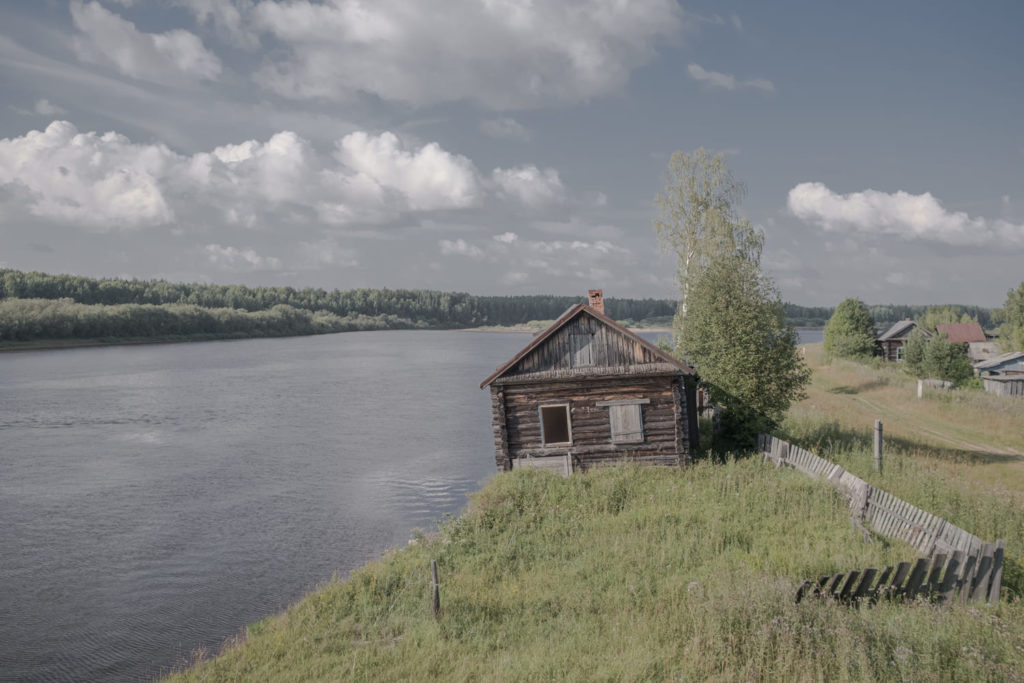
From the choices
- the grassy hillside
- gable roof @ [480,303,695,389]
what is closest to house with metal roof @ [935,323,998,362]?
the grassy hillside

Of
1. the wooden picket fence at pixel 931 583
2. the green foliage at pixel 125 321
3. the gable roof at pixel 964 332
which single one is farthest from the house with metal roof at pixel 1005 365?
the green foliage at pixel 125 321

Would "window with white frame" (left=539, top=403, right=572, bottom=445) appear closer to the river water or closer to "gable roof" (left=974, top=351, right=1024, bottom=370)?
the river water

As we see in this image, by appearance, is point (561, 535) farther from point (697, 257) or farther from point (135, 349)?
point (135, 349)

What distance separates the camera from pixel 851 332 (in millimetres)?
72125

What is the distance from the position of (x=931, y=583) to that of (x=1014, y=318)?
69.6m

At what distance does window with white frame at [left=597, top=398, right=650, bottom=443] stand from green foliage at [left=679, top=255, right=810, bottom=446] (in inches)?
187

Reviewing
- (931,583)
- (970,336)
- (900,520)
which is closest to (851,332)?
(970,336)

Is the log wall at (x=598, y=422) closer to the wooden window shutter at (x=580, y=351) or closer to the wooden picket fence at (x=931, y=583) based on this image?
the wooden window shutter at (x=580, y=351)

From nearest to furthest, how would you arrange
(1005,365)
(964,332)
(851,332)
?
(1005,365) → (851,332) → (964,332)

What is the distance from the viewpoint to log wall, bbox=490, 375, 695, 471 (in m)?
24.2

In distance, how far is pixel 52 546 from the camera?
75.0ft

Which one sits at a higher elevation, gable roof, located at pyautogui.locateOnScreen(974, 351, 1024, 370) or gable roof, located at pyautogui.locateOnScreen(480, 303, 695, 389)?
gable roof, located at pyautogui.locateOnScreen(480, 303, 695, 389)

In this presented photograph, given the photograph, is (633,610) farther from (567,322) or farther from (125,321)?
(125,321)

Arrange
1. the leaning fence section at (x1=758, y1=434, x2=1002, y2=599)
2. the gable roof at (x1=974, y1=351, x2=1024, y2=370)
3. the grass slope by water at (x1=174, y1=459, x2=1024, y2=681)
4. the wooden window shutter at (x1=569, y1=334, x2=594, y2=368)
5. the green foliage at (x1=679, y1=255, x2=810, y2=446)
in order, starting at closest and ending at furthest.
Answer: the grass slope by water at (x1=174, y1=459, x2=1024, y2=681), the leaning fence section at (x1=758, y1=434, x2=1002, y2=599), the wooden window shutter at (x1=569, y1=334, x2=594, y2=368), the green foliage at (x1=679, y1=255, x2=810, y2=446), the gable roof at (x1=974, y1=351, x2=1024, y2=370)
